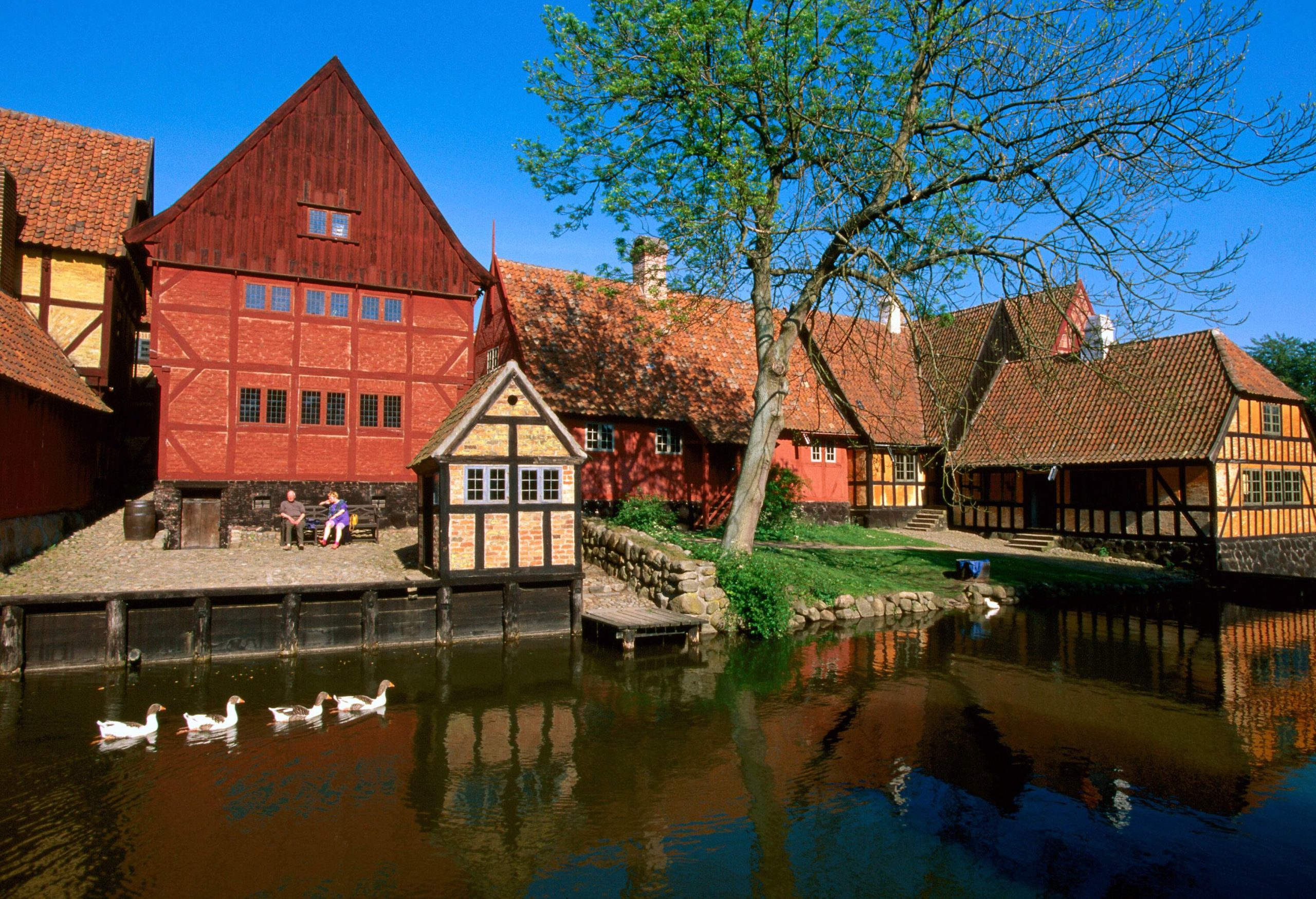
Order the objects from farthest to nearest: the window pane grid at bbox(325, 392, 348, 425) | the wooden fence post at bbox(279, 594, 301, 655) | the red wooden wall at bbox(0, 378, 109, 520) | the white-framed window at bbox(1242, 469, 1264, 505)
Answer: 1. the white-framed window at bbox(1242, 469, 1264, 505)
2. the window pane grid at bbox(325, 392, 348, 425)
3. the red wooden wall at bbox(0, 378, 109, 520)
4. the wooden fence post at bbox(279, 594, 301, 655)

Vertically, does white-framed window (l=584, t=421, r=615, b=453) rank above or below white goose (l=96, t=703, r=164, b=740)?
above

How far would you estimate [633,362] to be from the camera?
25609 mm

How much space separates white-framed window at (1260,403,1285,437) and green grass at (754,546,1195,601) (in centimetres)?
642

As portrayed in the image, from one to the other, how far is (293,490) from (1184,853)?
18648 millimetres

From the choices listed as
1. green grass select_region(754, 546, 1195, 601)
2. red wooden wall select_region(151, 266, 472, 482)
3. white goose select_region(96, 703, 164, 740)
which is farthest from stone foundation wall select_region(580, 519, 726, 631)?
white goose select_region(96, 703, 164, 740)

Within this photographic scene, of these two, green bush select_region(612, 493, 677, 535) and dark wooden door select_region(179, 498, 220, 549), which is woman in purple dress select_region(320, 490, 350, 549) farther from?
green bush select_region(612, 493, 677, 535)

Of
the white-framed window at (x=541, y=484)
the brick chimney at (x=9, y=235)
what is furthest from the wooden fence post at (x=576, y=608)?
the brick chimney at (x=9, y=235)

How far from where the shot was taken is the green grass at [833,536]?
2448 cm

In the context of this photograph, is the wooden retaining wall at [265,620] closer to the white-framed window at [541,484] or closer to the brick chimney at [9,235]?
the white-framed window at [541,484]

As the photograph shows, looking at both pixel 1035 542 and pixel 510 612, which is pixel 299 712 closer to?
pixel 510 612

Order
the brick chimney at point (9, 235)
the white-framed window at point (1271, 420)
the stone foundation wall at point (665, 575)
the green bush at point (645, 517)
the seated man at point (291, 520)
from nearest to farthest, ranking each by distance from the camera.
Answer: the stone foundation wall at point (665, 575)
the brick chimney at point (9, 235)
the seated man at point (291, 520)
the green bush at point (645, 517)
the white-framed window at point (1271, 420)

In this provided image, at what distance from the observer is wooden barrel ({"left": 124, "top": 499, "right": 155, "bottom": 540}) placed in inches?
724

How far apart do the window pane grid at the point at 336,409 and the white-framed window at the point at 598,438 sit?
6.51m

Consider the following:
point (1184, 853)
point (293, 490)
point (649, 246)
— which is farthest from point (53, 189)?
point (1184, 853)
